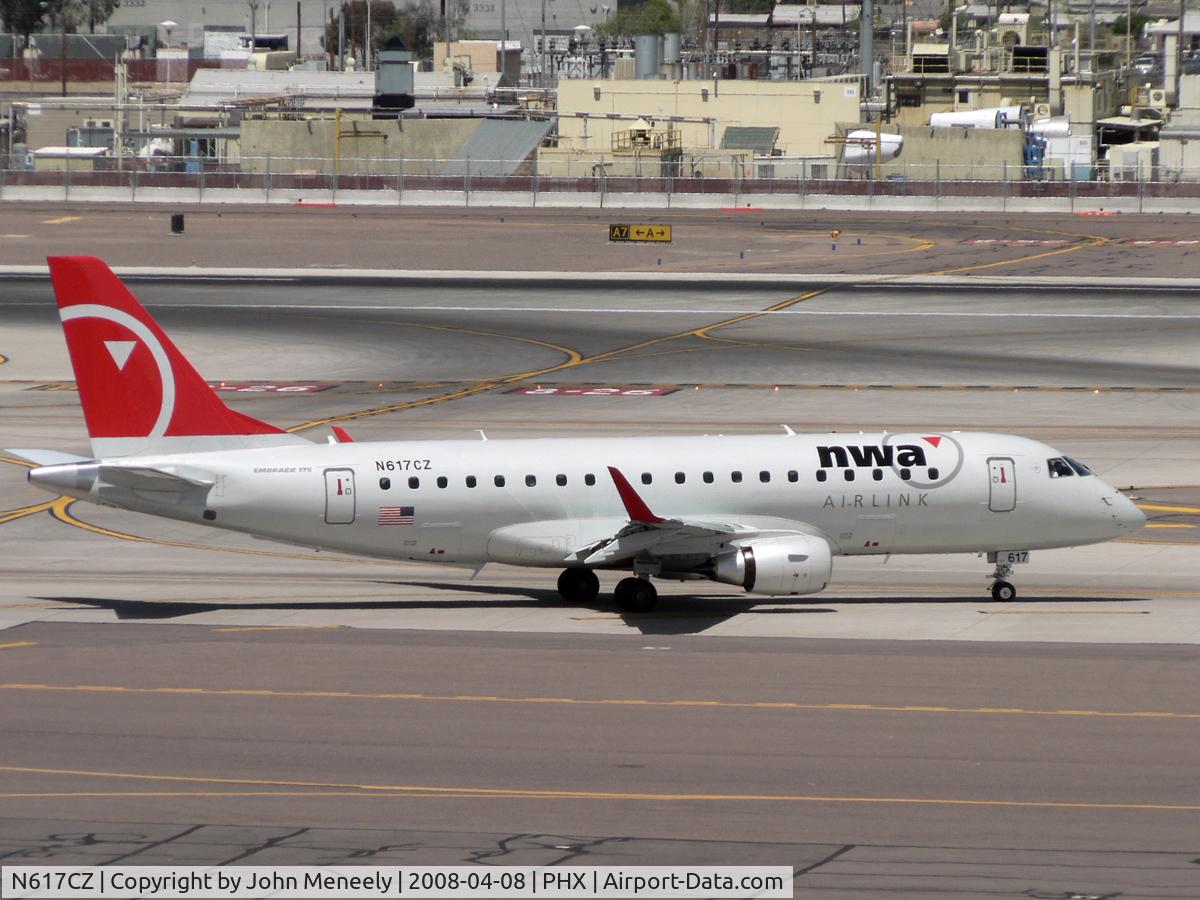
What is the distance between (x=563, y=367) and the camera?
258 ft

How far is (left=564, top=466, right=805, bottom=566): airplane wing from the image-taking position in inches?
1479

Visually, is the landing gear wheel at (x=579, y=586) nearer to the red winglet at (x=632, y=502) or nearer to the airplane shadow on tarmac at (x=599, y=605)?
the airplane shadow on tarmac at (x=599, y=605)

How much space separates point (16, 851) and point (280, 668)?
36.5 ft

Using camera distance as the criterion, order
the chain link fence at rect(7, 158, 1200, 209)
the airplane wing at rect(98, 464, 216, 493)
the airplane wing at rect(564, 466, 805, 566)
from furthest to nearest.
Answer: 1. the chain link fence at rect(7, 158, 1200, 209)
2. the airplane wing at rect(564, 466, 805, 566)
3. the airplane wing at rect(98, 464, 216, 493)

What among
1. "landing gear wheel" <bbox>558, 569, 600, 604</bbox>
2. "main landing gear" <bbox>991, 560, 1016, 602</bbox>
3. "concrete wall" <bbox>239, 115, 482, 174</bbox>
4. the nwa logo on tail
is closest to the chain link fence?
"concrete wall" <bbox>239, 115, 482, 174</bbox>

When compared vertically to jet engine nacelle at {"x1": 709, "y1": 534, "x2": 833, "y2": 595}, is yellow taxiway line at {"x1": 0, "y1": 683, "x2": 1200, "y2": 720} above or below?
below

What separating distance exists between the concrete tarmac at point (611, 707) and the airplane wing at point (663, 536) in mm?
1518

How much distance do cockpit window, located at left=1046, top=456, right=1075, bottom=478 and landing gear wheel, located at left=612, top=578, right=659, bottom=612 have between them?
9675mm

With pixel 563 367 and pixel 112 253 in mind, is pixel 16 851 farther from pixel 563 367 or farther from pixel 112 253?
pixel 112 253

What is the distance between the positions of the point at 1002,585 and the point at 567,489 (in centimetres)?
1039

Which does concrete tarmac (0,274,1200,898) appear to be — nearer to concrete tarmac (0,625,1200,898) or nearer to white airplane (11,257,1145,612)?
concrete tarmac (0,625,1200,898)

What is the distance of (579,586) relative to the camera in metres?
40.8

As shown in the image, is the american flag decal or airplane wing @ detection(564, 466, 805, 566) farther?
the american flag decal
